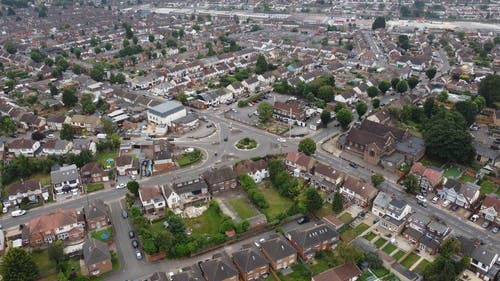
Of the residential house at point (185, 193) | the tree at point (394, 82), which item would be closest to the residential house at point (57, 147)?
the residential house at point (185, 193)

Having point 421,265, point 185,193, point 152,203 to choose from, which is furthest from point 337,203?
point 152,203

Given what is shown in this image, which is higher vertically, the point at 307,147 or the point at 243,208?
the point at 307,147

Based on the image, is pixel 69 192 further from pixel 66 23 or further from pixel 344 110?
pixel 66 23

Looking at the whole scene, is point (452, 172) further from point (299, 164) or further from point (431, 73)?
point (431, 73)

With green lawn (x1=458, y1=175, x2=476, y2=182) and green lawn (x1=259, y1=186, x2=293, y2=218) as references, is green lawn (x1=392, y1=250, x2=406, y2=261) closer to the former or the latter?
→ green lawn (x1=259, y1=186, x2=293, y2=218)

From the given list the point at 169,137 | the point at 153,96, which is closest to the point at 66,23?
the point at 153,96

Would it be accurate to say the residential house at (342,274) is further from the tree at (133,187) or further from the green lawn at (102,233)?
the tree at (133,187)
